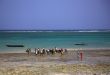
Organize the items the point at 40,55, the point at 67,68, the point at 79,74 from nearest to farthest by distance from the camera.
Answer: the point at 79,74, the point at 67,68, the point at 40,55

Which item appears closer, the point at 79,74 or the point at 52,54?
the point at 79,74

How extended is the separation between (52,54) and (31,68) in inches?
466

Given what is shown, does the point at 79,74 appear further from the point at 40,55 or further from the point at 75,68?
the point at 40,55

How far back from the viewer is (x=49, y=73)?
79.8 feet

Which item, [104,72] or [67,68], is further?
[67,68]

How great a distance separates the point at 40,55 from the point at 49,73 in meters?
13.2

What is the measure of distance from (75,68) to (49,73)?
3.28m

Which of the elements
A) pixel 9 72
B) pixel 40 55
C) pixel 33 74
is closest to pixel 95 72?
pixel 33 74

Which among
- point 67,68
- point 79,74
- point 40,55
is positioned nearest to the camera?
point 79,74

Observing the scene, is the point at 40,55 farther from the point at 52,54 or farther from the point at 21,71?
the point at 21,71

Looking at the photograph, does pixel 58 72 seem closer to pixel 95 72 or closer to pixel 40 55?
pixel 95 72

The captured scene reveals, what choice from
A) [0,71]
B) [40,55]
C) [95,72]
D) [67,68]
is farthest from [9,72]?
[40,55]

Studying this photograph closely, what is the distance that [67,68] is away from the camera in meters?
26.5

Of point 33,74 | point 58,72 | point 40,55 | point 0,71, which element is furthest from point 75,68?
point 40,55
